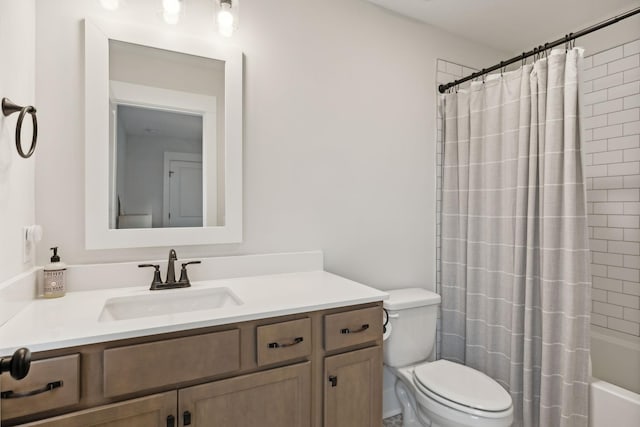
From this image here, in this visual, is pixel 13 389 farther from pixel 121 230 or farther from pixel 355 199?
pixel 355 199

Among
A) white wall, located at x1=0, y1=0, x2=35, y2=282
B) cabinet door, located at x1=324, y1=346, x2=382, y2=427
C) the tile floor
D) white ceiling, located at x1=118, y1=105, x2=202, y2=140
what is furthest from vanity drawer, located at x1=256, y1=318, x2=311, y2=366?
the tile floor

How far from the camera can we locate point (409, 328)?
192cm

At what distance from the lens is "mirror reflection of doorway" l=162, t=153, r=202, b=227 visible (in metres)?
1.59

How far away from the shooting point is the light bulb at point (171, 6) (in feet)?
4.92

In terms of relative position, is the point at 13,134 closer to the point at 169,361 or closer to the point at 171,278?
the point at 171,278

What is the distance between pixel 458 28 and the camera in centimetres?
234

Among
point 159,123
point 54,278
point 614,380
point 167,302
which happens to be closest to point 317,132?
point 159,123

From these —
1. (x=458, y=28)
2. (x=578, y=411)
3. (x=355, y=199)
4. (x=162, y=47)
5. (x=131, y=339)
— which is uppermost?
(x=458, y=28)

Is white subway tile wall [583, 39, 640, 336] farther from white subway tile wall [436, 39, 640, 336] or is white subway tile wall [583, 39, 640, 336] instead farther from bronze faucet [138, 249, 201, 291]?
bronze faucet [138, 249, 201, 291]

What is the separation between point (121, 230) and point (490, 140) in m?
1.98

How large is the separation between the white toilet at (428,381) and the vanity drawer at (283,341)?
708mm

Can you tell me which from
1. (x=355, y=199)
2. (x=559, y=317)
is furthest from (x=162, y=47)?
(x=559, y=317)

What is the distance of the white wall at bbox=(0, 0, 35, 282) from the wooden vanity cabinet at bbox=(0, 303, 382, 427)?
0.45 metres

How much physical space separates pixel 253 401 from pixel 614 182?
254 cm
